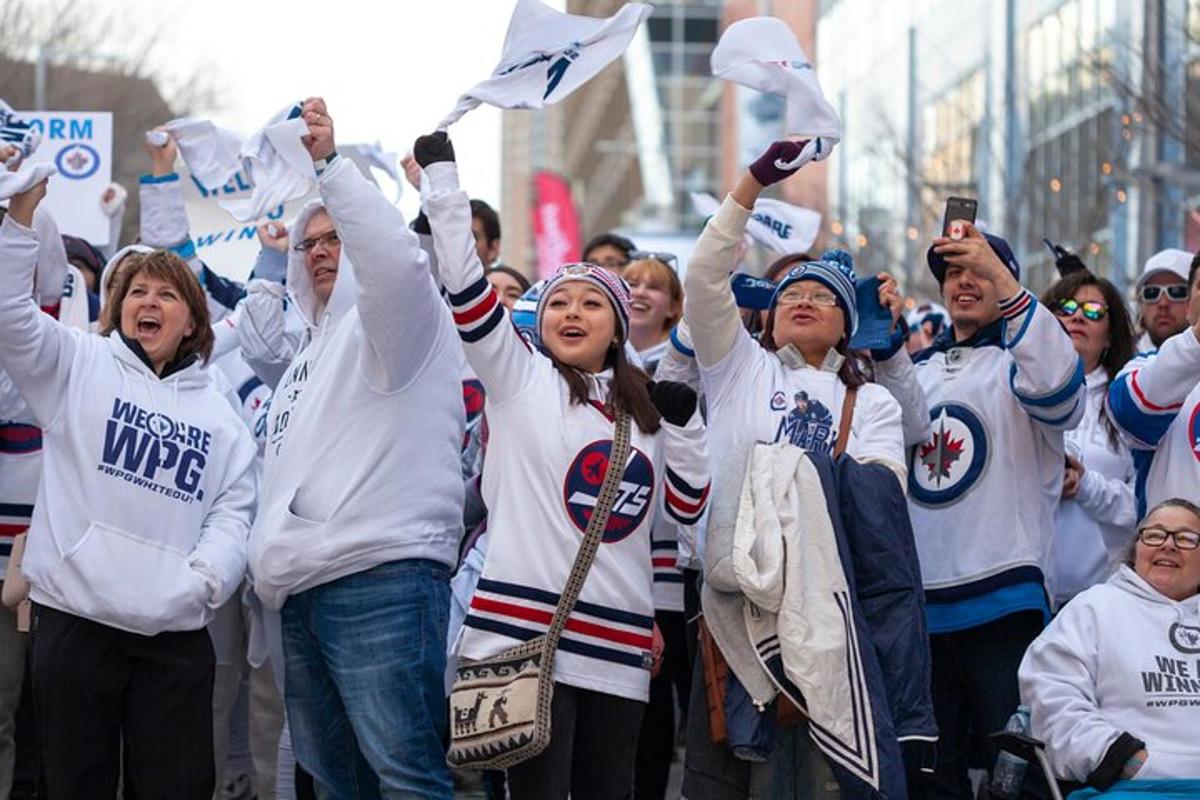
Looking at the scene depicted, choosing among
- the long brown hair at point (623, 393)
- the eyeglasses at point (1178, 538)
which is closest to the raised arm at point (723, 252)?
the long brown hair at point (623, 393)

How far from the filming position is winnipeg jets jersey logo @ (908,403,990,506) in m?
7.84

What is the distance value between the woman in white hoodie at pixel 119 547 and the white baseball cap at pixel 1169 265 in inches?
164

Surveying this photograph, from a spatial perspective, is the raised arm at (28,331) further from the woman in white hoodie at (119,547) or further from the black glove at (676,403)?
the black glove at (676,403)

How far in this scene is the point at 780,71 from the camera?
24.5ft

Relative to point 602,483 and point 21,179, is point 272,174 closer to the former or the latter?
point 21,179

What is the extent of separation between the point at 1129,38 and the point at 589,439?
533 inches

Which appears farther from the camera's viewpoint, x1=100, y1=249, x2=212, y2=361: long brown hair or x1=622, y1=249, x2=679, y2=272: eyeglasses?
x1=622, y1=249, x2=679, y2=272: eyeglasses

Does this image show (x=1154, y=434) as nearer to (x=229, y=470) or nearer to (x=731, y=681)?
(x=731, y=681)

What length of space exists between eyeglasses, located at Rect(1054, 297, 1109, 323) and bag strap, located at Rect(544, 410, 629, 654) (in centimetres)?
279

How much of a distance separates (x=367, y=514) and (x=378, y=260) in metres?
0.79

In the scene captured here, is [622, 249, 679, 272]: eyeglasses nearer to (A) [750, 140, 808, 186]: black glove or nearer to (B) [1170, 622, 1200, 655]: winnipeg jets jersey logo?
(A) [750, 140, 808, 186]: black glove

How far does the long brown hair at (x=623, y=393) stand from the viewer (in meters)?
6.69

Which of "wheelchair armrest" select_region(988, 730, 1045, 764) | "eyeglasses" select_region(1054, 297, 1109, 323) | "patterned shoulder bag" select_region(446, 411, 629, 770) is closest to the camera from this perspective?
"patterned shoulder bag" select_region(446, 411, 629, 770)

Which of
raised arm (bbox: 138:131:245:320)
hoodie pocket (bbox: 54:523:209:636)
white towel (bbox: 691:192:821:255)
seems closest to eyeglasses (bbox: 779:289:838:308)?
hoodie pocket (bbox: 54:523:209:636)
